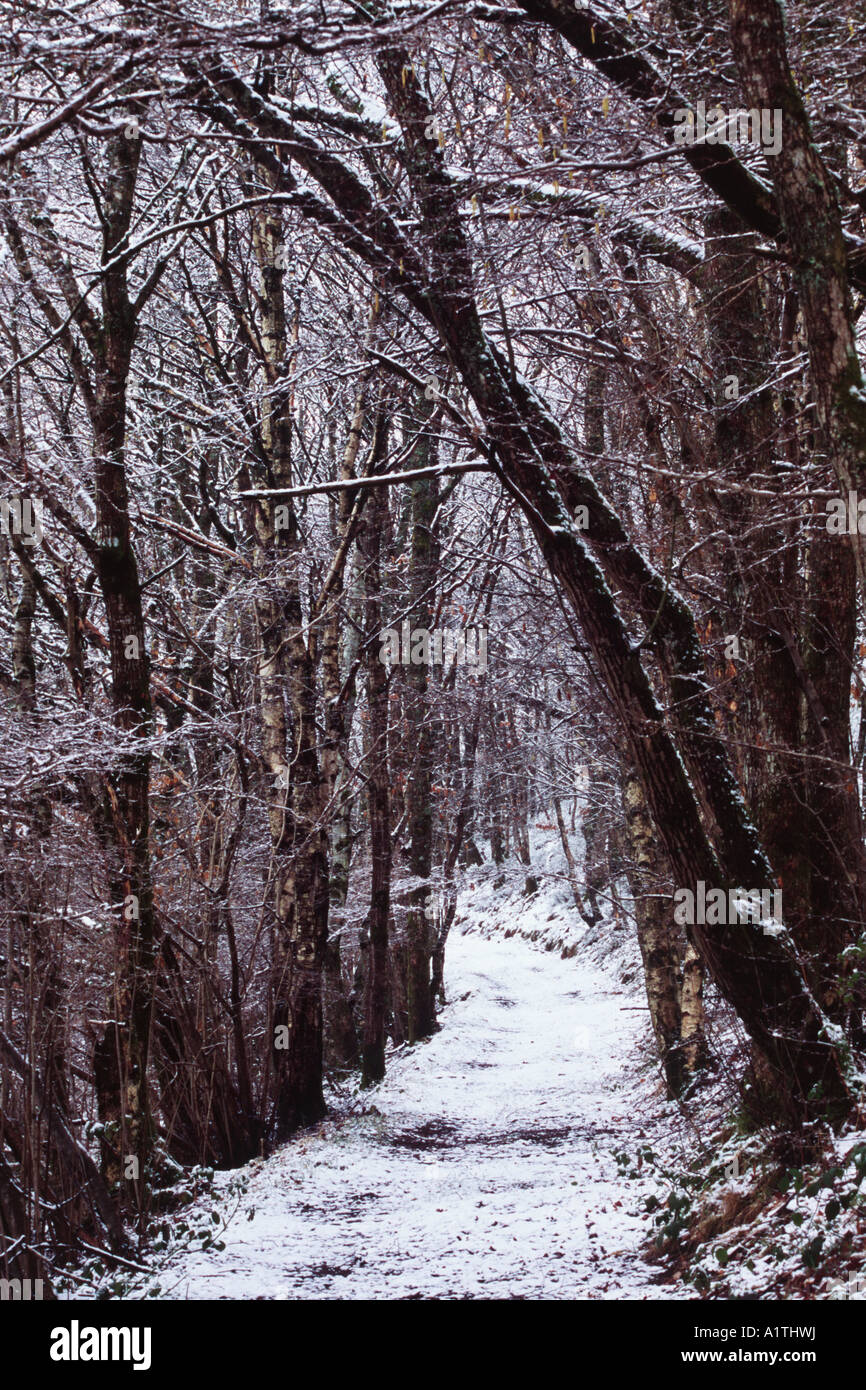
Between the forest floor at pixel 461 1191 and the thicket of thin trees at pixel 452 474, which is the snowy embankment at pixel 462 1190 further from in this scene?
the thicket of thin trees at pixel 452 474

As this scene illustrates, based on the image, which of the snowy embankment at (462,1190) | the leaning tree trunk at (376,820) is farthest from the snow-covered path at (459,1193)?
the leaning tree trunk at (376,820)

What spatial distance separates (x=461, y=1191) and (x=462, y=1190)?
0.10ft

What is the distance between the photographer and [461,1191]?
7.52 meters

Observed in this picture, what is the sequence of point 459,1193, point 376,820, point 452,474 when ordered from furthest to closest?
1. point 376,820
2. point 459,1193
3. point 452,474

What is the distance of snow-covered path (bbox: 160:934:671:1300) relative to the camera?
17.9ft

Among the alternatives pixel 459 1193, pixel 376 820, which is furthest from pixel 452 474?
pixel 376 820

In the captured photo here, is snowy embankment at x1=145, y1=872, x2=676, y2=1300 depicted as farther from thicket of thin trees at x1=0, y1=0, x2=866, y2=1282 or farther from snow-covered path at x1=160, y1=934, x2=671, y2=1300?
thicket of thin trees at x1=0, y1=0, x2=866, y2=1282

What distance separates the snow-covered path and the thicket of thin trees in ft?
2.40

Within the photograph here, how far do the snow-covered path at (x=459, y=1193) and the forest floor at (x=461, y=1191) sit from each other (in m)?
0.02

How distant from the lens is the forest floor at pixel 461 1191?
215 inches

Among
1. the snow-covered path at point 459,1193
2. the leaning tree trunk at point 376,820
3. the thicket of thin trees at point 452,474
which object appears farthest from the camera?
the leaning tree trunk at point 376,820

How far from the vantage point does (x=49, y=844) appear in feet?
18.7

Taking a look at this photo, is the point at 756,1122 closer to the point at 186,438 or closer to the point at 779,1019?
the point at 779,1019

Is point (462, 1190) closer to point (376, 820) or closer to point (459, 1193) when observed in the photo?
point (459, 1193)
